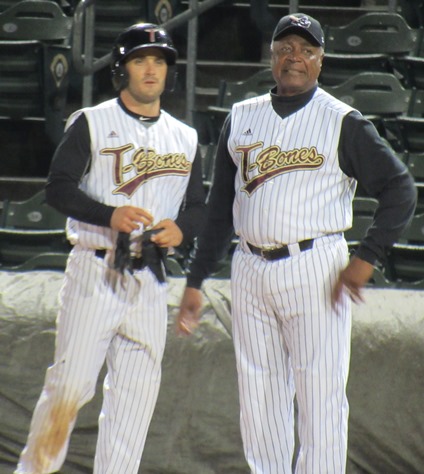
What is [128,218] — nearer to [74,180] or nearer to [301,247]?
[74,180]

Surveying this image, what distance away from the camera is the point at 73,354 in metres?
3.42

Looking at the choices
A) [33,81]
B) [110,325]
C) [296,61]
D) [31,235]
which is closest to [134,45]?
[296,61]

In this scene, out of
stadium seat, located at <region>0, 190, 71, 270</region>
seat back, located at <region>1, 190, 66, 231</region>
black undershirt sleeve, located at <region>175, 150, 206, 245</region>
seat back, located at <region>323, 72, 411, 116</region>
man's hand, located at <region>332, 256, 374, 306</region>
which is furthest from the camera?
seat back, located at <region>323, 72, 411, 116</region>

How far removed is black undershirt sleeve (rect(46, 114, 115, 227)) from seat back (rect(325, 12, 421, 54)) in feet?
11.6

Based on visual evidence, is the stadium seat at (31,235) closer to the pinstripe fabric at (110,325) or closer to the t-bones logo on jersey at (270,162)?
the pinstripe fabric at (110,325)

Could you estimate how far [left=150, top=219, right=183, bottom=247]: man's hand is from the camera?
344 centimetres

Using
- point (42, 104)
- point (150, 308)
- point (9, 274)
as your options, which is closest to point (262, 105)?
point (150, 308)

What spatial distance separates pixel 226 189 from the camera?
137 inches

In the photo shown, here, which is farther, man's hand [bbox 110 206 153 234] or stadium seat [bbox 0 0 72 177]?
stadium seat [bbox 0 0 72 177]

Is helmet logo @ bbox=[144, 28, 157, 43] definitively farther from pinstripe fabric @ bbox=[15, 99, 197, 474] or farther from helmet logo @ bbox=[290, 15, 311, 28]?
helmet logo @ bbox=[290, 15, 311, 28]

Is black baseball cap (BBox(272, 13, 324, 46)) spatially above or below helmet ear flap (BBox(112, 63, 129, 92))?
above

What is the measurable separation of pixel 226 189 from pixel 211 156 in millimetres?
2596

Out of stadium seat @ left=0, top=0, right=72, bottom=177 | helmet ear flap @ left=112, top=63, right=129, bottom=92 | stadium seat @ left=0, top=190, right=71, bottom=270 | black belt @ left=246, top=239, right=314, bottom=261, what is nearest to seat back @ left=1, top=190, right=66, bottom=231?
stadium seat @ left=0, top=190, right=71, bottom=270

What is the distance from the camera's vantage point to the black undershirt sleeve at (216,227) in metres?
3.48
